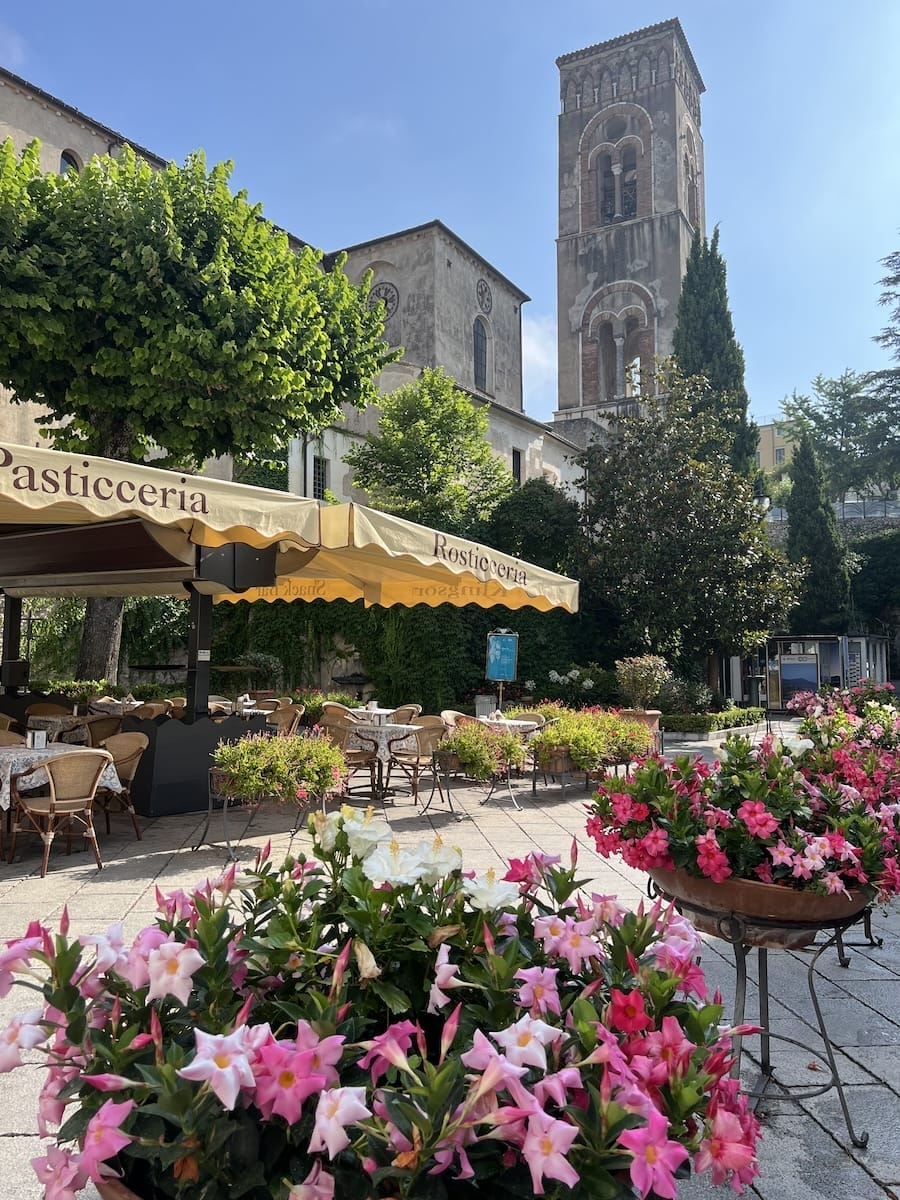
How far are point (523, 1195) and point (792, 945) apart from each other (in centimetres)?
188

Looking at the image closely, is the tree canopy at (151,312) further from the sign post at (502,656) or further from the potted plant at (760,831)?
the potted plant at (760,831)

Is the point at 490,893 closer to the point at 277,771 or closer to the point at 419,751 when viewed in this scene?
the point at 277,771

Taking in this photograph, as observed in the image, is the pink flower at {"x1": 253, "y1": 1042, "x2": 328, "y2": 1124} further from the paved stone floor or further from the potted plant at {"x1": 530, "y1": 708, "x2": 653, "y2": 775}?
the potted plant at {"x1": 530, "y1": 708, "x2": 653, "y2": 775}

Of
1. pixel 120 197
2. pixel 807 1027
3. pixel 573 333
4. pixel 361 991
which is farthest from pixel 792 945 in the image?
pixel 573 333

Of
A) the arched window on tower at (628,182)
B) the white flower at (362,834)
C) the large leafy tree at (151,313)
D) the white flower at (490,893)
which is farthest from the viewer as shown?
the arched window on tower at (628,182)

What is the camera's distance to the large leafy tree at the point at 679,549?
59.4ft

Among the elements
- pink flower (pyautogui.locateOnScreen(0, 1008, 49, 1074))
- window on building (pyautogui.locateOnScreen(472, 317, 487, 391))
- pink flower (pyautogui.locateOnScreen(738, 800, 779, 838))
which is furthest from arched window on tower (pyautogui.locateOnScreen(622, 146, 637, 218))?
pink flower (pyautogui.locateOnScreen(0, 1008, 49, 1074))

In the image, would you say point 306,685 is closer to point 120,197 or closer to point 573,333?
point 120,197

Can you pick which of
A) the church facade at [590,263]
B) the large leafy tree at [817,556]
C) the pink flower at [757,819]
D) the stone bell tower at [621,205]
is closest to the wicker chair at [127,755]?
the pink flower at [757,819]

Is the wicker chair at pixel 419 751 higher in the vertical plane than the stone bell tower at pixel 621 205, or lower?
lower

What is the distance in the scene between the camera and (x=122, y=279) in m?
11.5

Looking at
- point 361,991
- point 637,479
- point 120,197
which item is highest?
point 120,197

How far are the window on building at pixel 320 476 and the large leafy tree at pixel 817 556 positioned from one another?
1655 cm

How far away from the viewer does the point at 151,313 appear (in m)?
11.8
